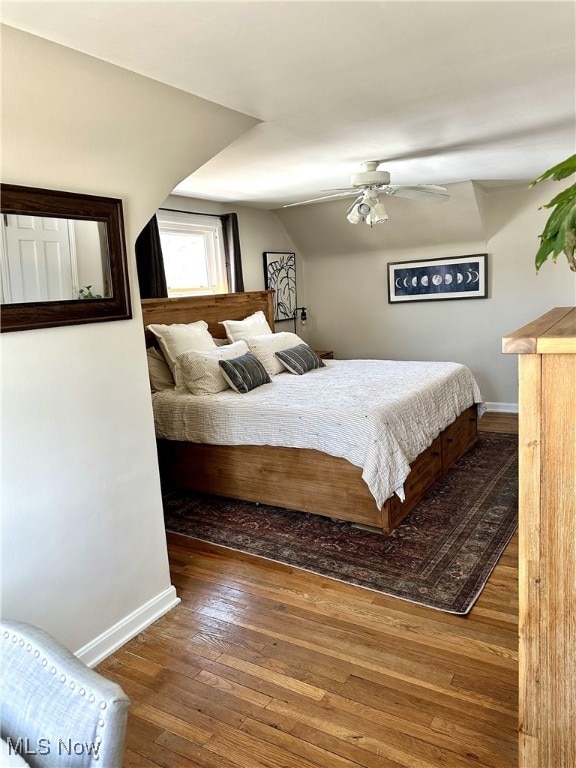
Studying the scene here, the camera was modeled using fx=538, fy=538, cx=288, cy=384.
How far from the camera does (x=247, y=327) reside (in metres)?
4.90

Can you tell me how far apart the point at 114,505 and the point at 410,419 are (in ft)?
5.97

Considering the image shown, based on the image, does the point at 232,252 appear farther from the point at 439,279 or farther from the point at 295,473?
the point at 295,473

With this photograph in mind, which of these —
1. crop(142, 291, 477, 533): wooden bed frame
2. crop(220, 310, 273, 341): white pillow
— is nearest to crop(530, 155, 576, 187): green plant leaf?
crop(142, 291, 477, 533): wooden bed frame

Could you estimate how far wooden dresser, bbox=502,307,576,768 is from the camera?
3.46 ft

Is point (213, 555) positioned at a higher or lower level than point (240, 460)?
lower

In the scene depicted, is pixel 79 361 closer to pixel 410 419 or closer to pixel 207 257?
pixel 410 419

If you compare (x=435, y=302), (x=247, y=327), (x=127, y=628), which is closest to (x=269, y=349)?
(x=247, y=327)

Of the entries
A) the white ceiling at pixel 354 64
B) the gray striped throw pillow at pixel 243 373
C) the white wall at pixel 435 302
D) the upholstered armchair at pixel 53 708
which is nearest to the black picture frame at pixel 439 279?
the white wall at pixel 435 302

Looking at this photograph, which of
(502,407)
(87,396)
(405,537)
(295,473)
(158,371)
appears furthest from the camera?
(502,407)

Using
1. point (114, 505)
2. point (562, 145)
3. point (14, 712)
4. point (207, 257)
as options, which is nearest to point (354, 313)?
point (207, 257)

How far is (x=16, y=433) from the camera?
1.88m

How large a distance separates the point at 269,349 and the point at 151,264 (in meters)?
1.17

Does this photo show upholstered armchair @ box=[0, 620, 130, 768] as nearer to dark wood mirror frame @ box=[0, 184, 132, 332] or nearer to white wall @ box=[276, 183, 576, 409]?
dark wood mirror frame @ box=[0, 184, 132, 332]

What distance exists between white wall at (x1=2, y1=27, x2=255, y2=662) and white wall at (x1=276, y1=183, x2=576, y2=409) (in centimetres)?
324
